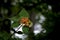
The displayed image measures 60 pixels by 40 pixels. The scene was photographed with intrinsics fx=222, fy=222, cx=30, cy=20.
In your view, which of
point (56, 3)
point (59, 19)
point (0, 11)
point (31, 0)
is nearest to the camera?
point (59, 19)

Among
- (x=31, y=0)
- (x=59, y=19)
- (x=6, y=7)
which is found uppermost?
(x=6, y=7)

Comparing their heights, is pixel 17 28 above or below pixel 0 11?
below

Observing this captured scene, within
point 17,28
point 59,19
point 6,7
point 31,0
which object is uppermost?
point 6,7

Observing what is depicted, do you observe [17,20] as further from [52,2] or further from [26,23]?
[52,2]

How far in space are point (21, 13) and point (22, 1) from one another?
4.72ft

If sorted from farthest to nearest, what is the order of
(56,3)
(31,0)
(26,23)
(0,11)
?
(0,11), (56,3), (31,0), (26,23)

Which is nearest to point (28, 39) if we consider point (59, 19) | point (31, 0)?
point (59, 19)

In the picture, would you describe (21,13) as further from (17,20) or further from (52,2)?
(52,2)

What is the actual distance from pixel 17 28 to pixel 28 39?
9cm

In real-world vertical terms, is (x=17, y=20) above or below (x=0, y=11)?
below

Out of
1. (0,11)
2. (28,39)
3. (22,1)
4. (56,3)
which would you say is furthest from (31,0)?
(28,39)

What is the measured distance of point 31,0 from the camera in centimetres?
226

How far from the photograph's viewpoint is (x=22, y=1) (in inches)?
89.0

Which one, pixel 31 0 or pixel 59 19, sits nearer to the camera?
pixel 59 19
